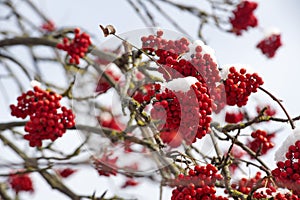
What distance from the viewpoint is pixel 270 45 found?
183 inches

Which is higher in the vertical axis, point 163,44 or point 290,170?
point 163,44

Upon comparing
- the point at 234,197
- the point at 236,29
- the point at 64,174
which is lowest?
the point at 234,197

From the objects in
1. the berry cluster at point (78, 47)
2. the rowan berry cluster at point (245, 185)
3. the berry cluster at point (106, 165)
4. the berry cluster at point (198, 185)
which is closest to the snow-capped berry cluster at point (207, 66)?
the berry cluster at point (198, 185)

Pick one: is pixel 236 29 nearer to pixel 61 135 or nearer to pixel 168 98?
pixel 61 135

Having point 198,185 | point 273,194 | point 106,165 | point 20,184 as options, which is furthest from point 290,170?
point 20,184

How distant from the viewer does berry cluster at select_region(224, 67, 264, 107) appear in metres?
1.77

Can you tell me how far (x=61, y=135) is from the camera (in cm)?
230

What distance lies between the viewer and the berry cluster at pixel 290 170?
1.50 m

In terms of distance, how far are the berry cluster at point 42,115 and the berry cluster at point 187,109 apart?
2.68ft

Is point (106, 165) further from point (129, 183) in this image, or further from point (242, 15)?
point (242, 15)

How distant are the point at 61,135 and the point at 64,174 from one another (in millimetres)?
2742

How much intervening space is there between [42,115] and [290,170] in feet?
4.07

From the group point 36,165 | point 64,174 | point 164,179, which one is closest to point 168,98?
point 164,179

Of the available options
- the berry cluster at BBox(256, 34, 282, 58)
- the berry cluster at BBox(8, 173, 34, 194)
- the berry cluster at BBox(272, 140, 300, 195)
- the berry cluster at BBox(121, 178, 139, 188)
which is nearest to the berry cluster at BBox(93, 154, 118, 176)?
the berry cluster at BBox(272, 140, 300, 195)
